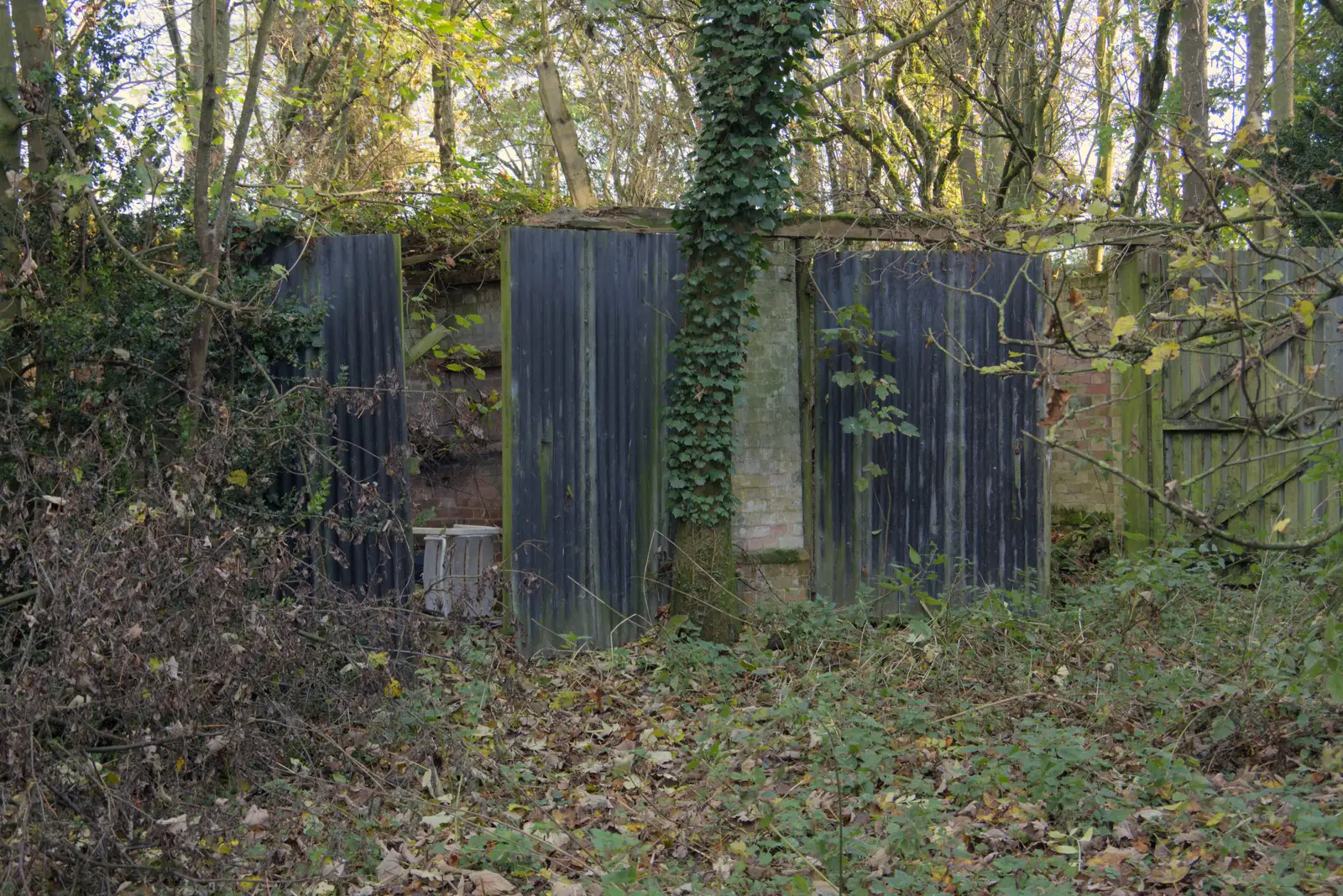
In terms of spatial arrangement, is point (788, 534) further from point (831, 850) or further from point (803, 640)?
point (831, 850)

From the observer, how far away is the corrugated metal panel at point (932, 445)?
7.43 meters

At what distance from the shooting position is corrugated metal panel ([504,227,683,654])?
661cm

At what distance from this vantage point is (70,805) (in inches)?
141

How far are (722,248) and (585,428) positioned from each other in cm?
144

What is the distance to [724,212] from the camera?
6.59m

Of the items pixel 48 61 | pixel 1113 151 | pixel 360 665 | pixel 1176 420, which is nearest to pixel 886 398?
pixel 1176 420

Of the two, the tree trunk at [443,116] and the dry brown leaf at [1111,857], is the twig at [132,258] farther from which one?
the tree trunk at [443,116]

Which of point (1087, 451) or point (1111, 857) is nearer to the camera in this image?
point (1111, 857)

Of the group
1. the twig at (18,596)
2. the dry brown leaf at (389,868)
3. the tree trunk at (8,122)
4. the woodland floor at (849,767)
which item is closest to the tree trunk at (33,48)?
the tree trunk at (8,122)

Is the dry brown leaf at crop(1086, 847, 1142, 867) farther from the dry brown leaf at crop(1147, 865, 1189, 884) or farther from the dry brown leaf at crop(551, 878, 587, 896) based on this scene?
the dry brown leaf at crop(551, 878, 587, 896)

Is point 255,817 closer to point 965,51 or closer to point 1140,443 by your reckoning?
point 1140,443

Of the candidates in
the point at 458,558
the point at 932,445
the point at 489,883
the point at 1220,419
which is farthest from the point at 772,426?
the point at 489,883

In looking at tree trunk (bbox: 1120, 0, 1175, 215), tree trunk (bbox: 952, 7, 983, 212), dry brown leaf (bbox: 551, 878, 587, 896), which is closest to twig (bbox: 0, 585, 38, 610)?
dry brown leaf (bbox: 551, 878, 587, 896)

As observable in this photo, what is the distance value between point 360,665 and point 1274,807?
12.6ft
